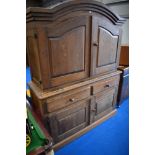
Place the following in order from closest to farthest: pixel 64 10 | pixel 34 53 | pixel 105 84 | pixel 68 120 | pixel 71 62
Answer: pixel 64 10, pixel 34 53, pixel 71 62, pixel 68 120, pixel 105 84

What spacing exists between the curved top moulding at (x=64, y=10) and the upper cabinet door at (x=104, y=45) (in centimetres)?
8

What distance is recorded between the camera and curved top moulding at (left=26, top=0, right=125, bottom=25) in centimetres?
101

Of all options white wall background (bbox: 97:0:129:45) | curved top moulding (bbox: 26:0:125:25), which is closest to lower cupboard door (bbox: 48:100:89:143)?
curved top moulding (bbox: 26:0:125:25)

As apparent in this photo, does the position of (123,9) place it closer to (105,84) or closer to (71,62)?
(105,84)

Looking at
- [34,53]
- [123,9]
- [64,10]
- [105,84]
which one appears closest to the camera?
[64,10]

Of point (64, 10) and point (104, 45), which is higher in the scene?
point (64, 10)

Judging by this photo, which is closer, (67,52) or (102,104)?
(67,52)

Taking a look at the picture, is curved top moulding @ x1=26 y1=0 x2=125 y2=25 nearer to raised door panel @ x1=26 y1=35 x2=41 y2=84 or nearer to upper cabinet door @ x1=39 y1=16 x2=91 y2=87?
upper cabinet door @ x1=39 y1=16 x2=91 y2=87

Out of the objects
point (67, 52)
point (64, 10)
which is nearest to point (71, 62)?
point (67, 52)

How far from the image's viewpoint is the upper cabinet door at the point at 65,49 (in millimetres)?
1121

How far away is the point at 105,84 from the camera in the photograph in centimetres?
172

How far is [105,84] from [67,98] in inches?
23.1

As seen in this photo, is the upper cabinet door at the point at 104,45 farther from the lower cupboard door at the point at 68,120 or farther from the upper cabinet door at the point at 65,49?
the lower cupboard door at the point at 68,120
